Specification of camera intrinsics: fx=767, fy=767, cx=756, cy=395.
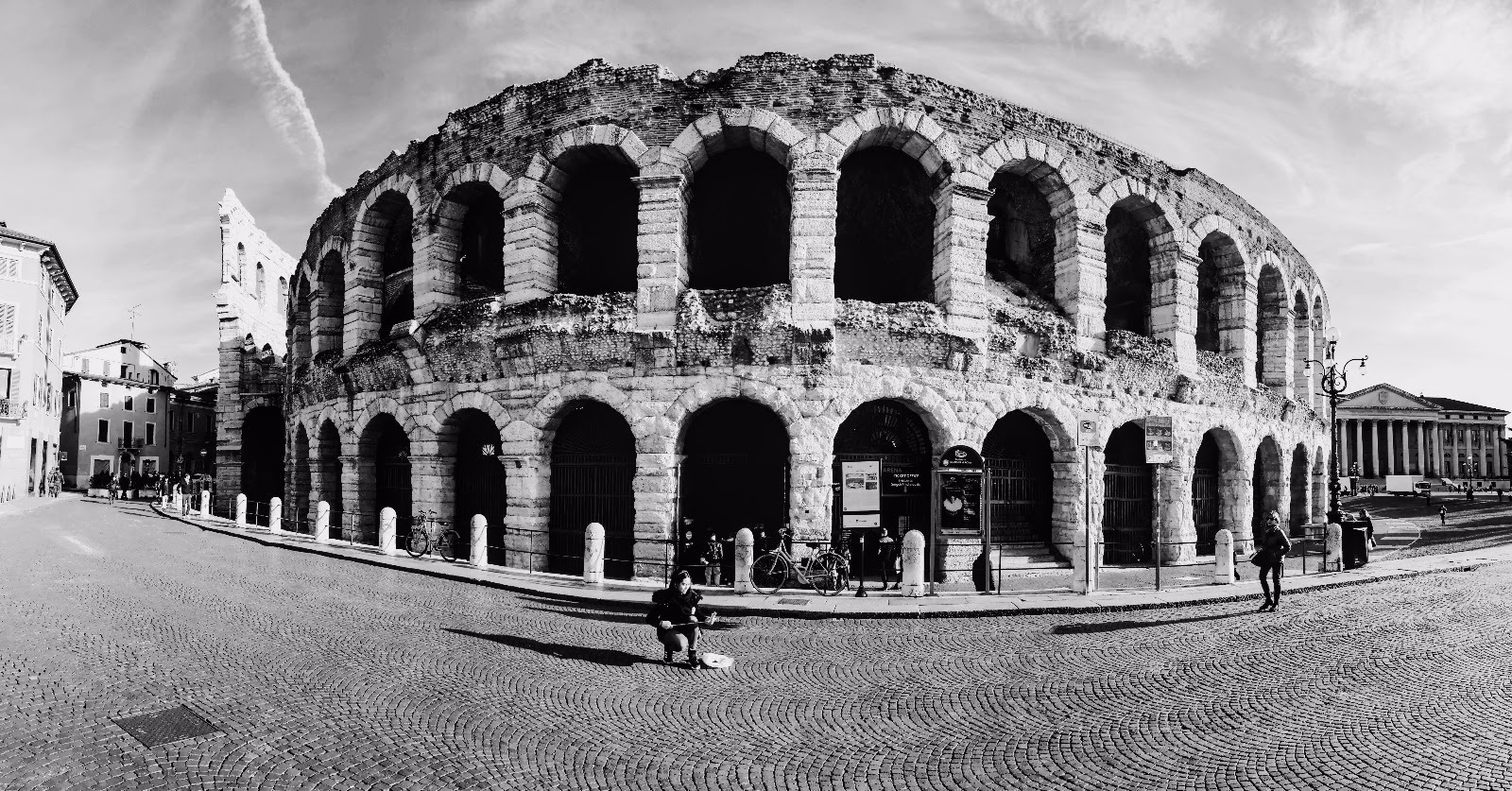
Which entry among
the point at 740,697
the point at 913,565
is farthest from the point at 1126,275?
the point at 740,697

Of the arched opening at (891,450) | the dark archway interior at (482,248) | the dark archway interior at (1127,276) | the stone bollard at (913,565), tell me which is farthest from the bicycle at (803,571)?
the dark archway interior at (1127,276)

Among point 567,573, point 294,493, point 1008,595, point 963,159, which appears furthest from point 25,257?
point 1008,595

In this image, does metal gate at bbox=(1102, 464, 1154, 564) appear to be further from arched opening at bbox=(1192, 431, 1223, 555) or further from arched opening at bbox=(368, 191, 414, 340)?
arched opening at bbox=(368, 191, 414, 340)

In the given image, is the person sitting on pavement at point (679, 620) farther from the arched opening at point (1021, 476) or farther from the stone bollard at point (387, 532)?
the stone bollard at point (387, 532)

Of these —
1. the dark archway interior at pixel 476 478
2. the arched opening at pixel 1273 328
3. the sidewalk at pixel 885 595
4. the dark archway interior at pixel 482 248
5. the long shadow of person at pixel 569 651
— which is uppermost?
the dark archway interior at pixel 482 248

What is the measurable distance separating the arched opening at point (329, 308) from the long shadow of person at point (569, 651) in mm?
16530

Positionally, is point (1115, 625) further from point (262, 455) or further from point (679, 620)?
point (262, 455)

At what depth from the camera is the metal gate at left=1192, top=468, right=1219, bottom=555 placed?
20.3 meters

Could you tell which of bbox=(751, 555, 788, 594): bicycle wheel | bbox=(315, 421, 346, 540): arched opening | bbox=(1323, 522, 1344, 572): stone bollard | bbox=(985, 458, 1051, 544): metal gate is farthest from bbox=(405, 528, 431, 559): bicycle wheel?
bbox=(1323, 522, 1344, 572): stone bollard

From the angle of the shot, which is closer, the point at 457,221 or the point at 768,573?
the point at 768,573

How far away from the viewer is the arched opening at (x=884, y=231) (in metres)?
17.3

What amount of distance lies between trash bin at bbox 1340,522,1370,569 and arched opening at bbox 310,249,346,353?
26028mm

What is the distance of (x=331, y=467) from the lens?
2250cm

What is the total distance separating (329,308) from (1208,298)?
83.5ft
